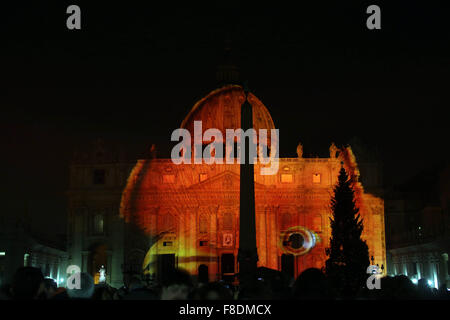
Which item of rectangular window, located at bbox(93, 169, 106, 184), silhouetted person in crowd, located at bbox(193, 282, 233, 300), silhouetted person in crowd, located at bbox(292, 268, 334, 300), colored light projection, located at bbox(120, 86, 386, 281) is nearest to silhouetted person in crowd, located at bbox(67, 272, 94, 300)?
silhouetted person in crowd, located at bbox(193, 282, 233, 300)

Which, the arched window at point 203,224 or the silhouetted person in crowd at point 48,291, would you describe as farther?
the arched window at point 203,224

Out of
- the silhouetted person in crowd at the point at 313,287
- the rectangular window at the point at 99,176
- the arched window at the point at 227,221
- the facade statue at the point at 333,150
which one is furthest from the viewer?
the rectangular window at the point at 99,176

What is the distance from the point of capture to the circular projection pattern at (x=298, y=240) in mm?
78287

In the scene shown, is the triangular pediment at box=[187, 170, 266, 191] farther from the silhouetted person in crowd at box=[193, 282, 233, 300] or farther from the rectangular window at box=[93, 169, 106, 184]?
the silhouetted person in crowd at box=[193, 282, 233, 300]

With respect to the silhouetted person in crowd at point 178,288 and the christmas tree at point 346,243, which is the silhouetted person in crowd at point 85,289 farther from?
the christmas tree at point 346,243

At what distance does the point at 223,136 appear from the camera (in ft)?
308

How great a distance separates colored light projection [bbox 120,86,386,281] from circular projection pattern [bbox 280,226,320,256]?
11 cm

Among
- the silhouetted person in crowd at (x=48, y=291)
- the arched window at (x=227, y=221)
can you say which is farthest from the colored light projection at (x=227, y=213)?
the silhouetted person in crowd at (x=48, y=291)

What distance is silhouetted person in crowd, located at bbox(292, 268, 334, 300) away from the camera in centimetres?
930

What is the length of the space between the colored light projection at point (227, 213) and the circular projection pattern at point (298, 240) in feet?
0.35

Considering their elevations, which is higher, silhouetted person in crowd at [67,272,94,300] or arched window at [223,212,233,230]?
arched window at [223,212,233,230]

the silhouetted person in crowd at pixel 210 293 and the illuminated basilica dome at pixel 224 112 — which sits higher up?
the illuminated basilica dome at pixel 224 112

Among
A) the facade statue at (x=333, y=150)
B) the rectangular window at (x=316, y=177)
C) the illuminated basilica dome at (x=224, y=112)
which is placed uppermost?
the illuminated basilica dome at (x=224, y=112)

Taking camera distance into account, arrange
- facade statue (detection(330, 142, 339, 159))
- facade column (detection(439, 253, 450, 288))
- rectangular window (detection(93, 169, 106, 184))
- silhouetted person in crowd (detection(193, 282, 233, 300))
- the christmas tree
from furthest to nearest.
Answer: rectangular window (detection(93, 169, 106, 184)) < facade statue (detection(330, 142, 339, 159)) < facade column (detection(439, 253, 450, 288)) < the christmas tree < silhouetted person in crowd (detection(193, 282, 233, 300))
